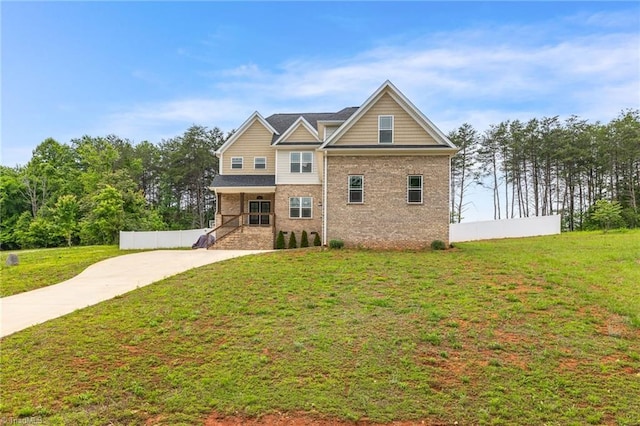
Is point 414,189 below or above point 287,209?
above

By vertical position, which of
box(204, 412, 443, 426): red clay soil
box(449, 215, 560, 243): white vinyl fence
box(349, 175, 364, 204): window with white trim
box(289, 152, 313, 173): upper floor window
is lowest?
box(204, 412, 443, 426): red clay soil

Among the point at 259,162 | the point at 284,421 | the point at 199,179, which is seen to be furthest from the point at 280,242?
the point at 199,179

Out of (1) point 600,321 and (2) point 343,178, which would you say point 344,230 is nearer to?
(2) point 343,178

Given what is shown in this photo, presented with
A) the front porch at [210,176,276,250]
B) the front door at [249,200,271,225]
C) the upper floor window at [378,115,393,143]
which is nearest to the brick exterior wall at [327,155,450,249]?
the upper floor window at [378,115,393,143]

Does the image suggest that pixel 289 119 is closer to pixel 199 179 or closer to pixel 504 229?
pixel 504 229

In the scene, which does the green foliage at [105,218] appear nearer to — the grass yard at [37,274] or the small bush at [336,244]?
the grass yard at [37,274]

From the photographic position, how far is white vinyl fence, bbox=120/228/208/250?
998 inches

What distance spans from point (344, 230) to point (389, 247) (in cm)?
222

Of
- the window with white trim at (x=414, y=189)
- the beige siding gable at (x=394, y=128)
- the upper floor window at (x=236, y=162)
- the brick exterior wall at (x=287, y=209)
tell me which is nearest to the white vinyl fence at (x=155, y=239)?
the upper floor window at (x=236, y=162)

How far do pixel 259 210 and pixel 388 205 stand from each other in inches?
423

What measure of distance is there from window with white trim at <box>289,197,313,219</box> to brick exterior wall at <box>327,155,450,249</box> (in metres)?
5.84

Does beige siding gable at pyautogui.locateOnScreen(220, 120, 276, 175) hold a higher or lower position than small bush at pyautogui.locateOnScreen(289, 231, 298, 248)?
higher

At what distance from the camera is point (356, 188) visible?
55.1ft

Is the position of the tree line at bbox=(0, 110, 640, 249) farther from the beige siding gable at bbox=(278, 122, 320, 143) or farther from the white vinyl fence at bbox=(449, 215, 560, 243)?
the beige siding gable at bbox=(278, 122, 320, 143)
